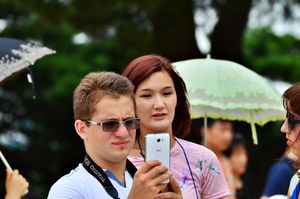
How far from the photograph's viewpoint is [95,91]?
3.20 metres

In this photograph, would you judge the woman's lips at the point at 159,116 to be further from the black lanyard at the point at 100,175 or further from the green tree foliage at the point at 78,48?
the green tree foliage at the point at 78,48

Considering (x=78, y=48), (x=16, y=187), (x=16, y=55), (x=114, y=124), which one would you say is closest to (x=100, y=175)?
(x=114, y=124)

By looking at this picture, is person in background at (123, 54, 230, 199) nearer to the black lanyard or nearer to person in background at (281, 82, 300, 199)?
person in background at (281, 82, 300, 199)

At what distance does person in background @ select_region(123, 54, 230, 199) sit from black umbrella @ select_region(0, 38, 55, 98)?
1.38m

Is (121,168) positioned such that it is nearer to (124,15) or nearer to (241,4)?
(241,4)

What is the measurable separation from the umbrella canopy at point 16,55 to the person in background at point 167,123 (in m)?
1.39

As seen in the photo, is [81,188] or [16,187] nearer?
[81,188]

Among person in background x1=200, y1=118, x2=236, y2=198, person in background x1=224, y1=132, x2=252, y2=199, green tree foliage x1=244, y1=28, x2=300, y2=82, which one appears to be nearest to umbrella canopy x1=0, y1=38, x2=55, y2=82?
person in background x1=200, y1=118, x2=236, y2=198

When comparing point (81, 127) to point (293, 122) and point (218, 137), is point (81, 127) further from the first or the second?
point (218, 137)

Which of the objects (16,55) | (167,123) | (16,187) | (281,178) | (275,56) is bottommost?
(281,178)

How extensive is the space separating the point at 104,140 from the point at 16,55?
2384 mm

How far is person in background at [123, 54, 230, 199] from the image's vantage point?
3.93 metres

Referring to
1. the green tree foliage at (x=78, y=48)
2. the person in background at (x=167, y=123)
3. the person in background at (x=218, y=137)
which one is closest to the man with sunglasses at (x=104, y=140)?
the person in background at (x=167, y=123)

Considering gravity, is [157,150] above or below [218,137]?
above
